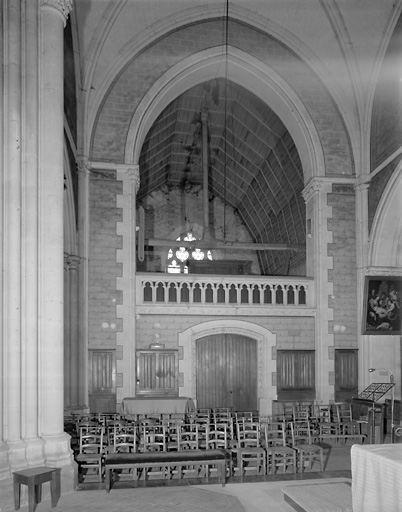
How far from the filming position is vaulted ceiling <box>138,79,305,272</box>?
22.7 metres

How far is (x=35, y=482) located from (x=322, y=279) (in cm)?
1255

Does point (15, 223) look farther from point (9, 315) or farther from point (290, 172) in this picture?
point (290, 172)

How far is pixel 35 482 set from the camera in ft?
26.4

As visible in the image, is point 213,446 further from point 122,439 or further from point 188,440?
point 122,439

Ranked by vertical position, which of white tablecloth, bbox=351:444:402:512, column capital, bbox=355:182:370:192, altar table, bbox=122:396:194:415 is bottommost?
altar table, bbox=122:396:194:415

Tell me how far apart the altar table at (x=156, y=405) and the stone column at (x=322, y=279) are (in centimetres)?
444

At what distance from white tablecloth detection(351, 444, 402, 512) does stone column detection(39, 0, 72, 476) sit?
4.67m

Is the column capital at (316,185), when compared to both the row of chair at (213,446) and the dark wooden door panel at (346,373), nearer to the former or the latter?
the dark wooden door panel at (346,373)

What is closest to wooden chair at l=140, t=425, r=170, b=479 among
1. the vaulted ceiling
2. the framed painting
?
the framed painting

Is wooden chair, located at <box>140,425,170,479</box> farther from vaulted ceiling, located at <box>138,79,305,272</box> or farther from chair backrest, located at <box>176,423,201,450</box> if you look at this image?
vaulted ceiling, located at <box>138,79,305,272</box>

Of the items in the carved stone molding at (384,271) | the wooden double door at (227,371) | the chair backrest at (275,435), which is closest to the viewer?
the chair backrest at (275,435)

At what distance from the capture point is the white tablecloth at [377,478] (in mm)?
6262

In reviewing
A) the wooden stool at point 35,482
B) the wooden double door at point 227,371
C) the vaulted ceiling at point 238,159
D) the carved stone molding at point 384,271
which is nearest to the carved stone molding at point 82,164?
the vaulted ceiling at point 238,159

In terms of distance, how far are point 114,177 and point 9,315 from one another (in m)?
9.63
